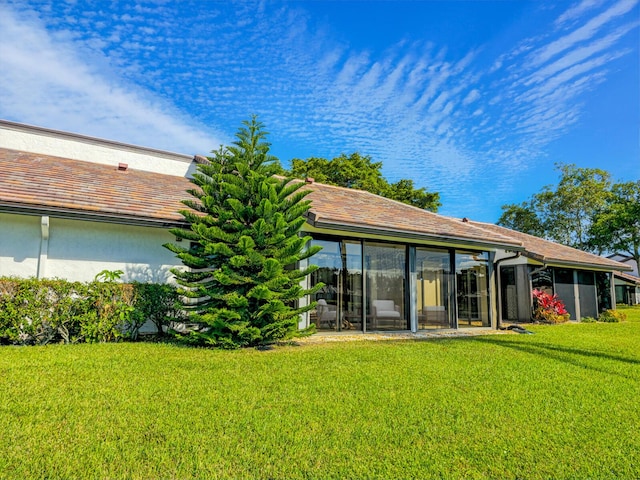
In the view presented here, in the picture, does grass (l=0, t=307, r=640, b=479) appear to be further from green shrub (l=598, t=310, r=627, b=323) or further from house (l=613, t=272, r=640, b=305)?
house (l=613, t=272, r=640, b=305)

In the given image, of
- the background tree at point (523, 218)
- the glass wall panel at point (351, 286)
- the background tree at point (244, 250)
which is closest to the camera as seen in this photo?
the background tree at point (244, 250)

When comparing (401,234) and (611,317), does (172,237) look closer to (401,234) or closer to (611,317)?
(401,234)

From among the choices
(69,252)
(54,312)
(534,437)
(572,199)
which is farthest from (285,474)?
(572,199)

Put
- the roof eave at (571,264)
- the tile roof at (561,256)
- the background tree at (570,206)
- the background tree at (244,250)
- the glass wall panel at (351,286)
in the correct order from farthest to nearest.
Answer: the background tree at (570,206) → the tile roof at (561,256) → the roof eave at (571,264) → the glass wall panel at (351,286) → the background tree at (244,250)

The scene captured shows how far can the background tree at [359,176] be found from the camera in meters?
29.0

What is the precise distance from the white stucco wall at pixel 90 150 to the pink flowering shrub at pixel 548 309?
1502 centimetres

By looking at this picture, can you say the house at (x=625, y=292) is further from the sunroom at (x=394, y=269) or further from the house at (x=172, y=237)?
the sunroom at (x=394, y=269)

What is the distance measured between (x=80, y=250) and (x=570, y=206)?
4543cm

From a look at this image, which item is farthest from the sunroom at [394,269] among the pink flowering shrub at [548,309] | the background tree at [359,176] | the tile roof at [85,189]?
the background tree at [359,176]

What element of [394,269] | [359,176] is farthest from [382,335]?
[359,176]

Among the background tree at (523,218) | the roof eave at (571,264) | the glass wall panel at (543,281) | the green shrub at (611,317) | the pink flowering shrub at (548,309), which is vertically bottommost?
the green shrub at (611,317)

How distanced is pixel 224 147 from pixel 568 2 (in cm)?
996

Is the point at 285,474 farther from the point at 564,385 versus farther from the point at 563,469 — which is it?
the point at 564,385

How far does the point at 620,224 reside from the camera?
3120cm
